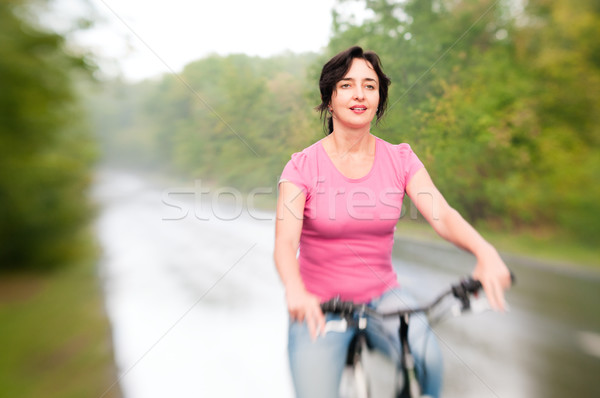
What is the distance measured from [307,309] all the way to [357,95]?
488 millimetres

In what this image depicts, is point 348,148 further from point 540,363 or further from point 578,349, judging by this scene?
point 578,349

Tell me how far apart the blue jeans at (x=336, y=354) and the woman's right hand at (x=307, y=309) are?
0.46 feet

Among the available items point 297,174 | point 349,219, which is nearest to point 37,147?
point 297,174

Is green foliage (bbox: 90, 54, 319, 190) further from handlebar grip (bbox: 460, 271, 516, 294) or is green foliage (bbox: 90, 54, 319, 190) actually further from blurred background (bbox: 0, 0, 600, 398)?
handlebar grip (bbox: 460, 271, 516, 294)

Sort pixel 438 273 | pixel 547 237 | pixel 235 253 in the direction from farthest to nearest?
pixel 547 237
pixel 438 273
pixel 235 253

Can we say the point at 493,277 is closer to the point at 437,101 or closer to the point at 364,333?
the point at 364,333

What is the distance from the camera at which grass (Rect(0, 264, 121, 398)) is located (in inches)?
91.7

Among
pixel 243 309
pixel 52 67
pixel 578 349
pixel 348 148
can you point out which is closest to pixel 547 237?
pixel 578 349

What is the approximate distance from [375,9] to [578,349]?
2339mm

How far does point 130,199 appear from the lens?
6.94 ft

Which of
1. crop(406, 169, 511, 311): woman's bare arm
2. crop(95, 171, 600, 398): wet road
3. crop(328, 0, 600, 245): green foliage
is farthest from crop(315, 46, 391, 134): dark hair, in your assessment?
crop(95, 171, 600, 398): wet road

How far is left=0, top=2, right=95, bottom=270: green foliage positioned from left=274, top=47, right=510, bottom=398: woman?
4.77ft

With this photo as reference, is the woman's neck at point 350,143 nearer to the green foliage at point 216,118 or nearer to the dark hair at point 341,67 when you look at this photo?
the dark hair at point 341,67

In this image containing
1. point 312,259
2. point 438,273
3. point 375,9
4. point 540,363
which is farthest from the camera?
point 438,273
